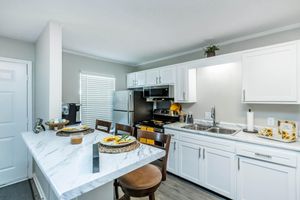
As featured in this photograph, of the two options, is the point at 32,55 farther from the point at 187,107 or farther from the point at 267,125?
the point at 267,125

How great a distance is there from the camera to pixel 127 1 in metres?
1.66

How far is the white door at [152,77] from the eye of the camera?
351cm

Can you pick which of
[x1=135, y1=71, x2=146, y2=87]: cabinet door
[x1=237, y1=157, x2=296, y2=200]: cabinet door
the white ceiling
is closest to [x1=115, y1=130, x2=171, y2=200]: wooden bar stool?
[x1=237, y1=157, x2=296, y2=200]: cabinet door

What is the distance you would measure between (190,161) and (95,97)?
2559 millimetres

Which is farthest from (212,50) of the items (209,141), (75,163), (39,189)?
(39,189)

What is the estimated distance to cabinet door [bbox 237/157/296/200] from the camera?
5.64 ft

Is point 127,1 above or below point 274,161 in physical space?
above

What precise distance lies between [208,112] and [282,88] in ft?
4.07

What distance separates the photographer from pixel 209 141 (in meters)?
2.32

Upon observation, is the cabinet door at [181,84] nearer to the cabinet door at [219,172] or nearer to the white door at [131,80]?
the cabinet door at [219,172]

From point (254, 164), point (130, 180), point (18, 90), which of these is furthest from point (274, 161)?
point (18, 90)

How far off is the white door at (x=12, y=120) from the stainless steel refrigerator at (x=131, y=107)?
179 cm

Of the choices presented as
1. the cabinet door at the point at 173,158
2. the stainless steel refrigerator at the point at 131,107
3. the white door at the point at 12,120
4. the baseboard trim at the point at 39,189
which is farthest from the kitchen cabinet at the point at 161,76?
the baseboard trim at the point at 39,189

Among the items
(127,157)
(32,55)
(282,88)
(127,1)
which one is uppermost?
(127,1)
